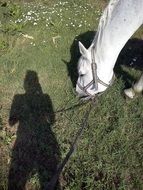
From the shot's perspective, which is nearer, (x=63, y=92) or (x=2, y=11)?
(x=63, y=92)

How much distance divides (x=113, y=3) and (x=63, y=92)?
2.46 m

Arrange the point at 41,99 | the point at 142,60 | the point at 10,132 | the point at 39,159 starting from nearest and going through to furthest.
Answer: the point at 39,159
the point at 10,132
the point at 41,99
the point at 142,60

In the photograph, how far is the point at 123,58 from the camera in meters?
7.50

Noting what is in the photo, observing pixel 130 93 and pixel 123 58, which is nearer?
pixel 130 93

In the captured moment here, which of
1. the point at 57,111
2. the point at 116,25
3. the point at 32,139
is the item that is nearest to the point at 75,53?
the point at 57,111

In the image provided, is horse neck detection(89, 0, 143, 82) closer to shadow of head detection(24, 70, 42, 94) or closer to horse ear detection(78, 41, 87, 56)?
horse ear detection(78, 41, 87, 56)

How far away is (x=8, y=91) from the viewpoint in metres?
6.80

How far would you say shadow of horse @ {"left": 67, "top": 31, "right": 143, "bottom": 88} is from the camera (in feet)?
23.2

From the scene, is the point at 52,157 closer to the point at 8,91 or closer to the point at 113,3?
the point at 8,91

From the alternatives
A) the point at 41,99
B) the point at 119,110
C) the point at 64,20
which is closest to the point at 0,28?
the point at 64,20

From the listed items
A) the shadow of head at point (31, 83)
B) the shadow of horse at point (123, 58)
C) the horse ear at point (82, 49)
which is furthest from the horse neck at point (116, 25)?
the shadow of head at point (31, 83)

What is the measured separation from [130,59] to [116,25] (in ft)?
9.50

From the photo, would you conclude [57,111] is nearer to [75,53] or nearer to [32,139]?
[32,139]

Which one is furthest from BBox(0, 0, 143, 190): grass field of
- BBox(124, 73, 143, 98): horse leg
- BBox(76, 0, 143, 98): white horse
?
BBox(76, 0, 143, 98): white horse
